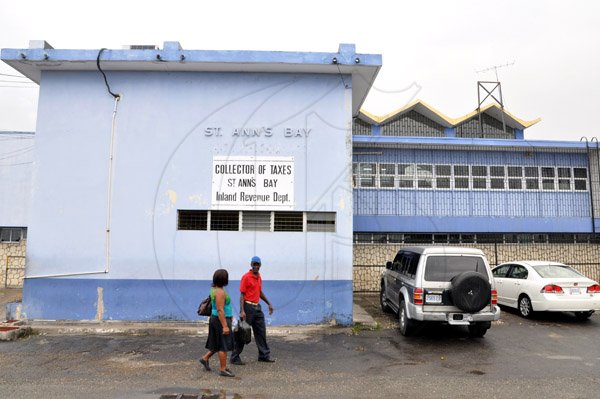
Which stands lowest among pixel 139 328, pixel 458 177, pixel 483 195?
pixel 139 328

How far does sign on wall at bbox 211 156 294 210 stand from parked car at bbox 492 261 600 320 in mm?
6068

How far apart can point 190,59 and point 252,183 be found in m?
2.93

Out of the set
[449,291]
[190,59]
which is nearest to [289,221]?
[449,291]

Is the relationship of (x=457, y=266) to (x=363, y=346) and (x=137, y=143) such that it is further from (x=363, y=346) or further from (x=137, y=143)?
(x=137, y=143)

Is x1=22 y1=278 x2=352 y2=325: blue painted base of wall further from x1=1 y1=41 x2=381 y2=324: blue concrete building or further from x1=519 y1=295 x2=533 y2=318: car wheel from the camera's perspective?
x1=519 y1=295 x2=533 y2=318: car wheel

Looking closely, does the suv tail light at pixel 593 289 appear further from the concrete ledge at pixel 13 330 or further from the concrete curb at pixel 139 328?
the concrete ledge at pixel 13 330

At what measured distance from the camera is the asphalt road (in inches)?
213

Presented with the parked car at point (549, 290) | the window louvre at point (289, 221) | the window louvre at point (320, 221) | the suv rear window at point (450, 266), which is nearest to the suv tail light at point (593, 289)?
the parked car at point (549, 290)

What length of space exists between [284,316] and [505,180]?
1129 cm

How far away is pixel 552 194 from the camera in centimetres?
1628

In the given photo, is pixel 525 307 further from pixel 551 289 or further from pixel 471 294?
pixel 471 294

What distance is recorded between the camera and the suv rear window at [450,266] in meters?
7.92

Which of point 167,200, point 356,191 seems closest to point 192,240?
point 167,200

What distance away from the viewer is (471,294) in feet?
24.5
